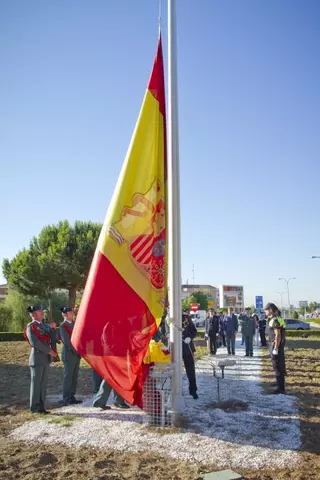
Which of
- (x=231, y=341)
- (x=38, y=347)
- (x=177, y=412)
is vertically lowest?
(x=177, y=412)

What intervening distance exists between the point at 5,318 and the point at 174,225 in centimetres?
3830

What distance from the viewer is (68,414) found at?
7.11m

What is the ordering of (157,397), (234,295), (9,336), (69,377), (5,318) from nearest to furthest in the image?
(157,397), (69,377), (9,336), (5,318), (234,295)

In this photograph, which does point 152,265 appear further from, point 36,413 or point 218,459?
point 36,413

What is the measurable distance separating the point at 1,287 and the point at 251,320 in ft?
309

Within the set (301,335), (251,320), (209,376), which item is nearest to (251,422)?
(209,376)

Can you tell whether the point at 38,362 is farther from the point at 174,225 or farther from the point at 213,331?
the point at 213,331

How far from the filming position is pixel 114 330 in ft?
20.2

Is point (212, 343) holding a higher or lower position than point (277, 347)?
lower

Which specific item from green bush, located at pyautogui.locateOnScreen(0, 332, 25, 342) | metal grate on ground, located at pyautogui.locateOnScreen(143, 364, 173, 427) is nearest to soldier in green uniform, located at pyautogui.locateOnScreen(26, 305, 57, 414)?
metal grate on ground, located at pyautogui.locateOnScreen(143, 364, 173, 427)

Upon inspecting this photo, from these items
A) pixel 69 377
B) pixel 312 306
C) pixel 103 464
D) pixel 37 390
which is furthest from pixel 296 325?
pixel 312 306

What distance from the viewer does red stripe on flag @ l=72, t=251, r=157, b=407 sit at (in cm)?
607

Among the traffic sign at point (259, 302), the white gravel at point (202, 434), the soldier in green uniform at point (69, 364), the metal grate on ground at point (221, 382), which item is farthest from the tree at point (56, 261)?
the white gravel at point (202, 434)

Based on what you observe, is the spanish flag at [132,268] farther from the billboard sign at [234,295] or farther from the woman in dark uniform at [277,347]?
the billboard sign at [234,295]
